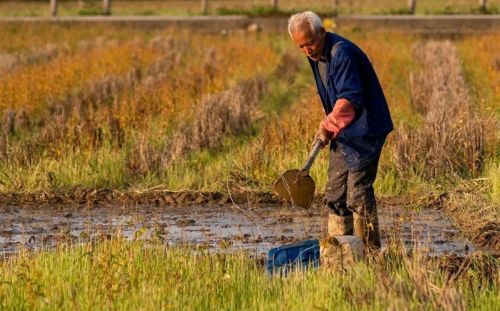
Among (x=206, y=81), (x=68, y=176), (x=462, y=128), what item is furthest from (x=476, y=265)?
(x=206, y=81)

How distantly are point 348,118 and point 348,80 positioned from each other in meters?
0.21

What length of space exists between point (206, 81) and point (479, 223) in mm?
8799

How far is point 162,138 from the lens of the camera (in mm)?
12406

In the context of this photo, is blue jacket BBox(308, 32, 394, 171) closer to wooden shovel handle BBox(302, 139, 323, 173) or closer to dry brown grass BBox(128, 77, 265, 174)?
wooden shovel handle BBox(302, 139, 323, 173)

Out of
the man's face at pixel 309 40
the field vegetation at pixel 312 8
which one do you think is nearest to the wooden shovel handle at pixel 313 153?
the man's face at pixel 309 40

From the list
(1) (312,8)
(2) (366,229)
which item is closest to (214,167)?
(2) (366,229)

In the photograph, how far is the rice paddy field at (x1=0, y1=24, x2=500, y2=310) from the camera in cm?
625

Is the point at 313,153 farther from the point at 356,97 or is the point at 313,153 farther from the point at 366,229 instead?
the point at 366,229

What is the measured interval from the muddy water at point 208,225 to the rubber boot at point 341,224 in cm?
40

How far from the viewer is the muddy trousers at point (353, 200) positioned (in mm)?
7617

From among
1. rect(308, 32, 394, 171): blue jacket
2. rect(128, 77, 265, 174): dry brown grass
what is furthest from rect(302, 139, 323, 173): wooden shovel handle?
rect(128, 77, 265, 174): dry brown grass

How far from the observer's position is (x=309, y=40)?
7262 mm

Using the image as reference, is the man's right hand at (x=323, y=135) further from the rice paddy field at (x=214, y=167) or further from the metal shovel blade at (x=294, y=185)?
the rice paddy field at (x=214, y=167)

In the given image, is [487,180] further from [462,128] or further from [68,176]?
[68,176]
